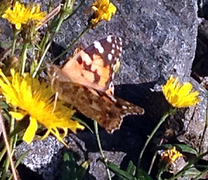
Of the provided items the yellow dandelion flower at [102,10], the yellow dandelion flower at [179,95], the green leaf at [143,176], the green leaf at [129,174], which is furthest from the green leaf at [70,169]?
the yellow dandelion flower at [102,10]

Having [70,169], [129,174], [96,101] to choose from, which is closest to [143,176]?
[129,174]

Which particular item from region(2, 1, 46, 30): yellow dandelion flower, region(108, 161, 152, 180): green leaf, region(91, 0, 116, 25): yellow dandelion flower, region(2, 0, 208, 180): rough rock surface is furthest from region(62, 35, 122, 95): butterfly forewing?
region(2, 0, 208, 180): rough rock surface

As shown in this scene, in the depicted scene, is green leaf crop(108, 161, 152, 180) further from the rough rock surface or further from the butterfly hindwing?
the butterfly hindwing

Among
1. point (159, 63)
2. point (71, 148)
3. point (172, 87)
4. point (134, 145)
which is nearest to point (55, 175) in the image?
point (71, 148)

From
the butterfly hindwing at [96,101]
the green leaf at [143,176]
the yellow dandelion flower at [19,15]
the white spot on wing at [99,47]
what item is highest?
the yellow dandelion flower at [19,15]

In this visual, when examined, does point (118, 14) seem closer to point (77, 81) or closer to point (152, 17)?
point (152, 17)

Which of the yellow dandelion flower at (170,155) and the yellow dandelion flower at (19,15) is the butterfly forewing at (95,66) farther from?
the yellow dandelion flower at (170,155)
